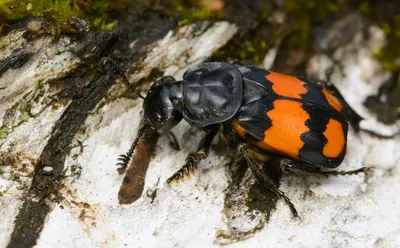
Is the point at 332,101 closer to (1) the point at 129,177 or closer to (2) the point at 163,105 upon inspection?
(2) the point at 163,105

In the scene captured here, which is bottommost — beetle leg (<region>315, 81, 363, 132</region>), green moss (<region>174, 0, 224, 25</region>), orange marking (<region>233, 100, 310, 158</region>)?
beetle leg (<region>315, 81, 363, 132</region>)

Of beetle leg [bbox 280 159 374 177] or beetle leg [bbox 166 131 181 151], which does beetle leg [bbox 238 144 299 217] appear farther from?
beetle leg [bbox 166 131 181 151]

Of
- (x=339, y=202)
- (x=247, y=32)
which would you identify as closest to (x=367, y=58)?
(x=247, y=32)

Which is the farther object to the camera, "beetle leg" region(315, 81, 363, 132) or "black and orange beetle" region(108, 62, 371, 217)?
"beetle leg" region(315, 81, 363, 132)

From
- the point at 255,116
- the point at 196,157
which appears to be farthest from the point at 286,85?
the point at 196,157

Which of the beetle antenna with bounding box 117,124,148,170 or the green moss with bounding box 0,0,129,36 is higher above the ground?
the green moss with bounding box 0,0,129,36

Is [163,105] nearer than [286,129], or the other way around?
[286,129]

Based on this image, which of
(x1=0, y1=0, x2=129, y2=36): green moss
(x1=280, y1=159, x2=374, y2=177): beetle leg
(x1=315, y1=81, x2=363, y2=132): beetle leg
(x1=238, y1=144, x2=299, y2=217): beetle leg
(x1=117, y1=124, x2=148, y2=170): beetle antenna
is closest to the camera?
(x1=0, y1=0, x2=129, y2=36): green moss

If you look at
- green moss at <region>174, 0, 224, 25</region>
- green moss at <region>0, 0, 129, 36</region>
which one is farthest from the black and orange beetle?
green moss at <region>0, 0, 129, 36</region>

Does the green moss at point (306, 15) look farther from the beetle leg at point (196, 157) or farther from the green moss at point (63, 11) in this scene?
the green moss at point (63, 11)
